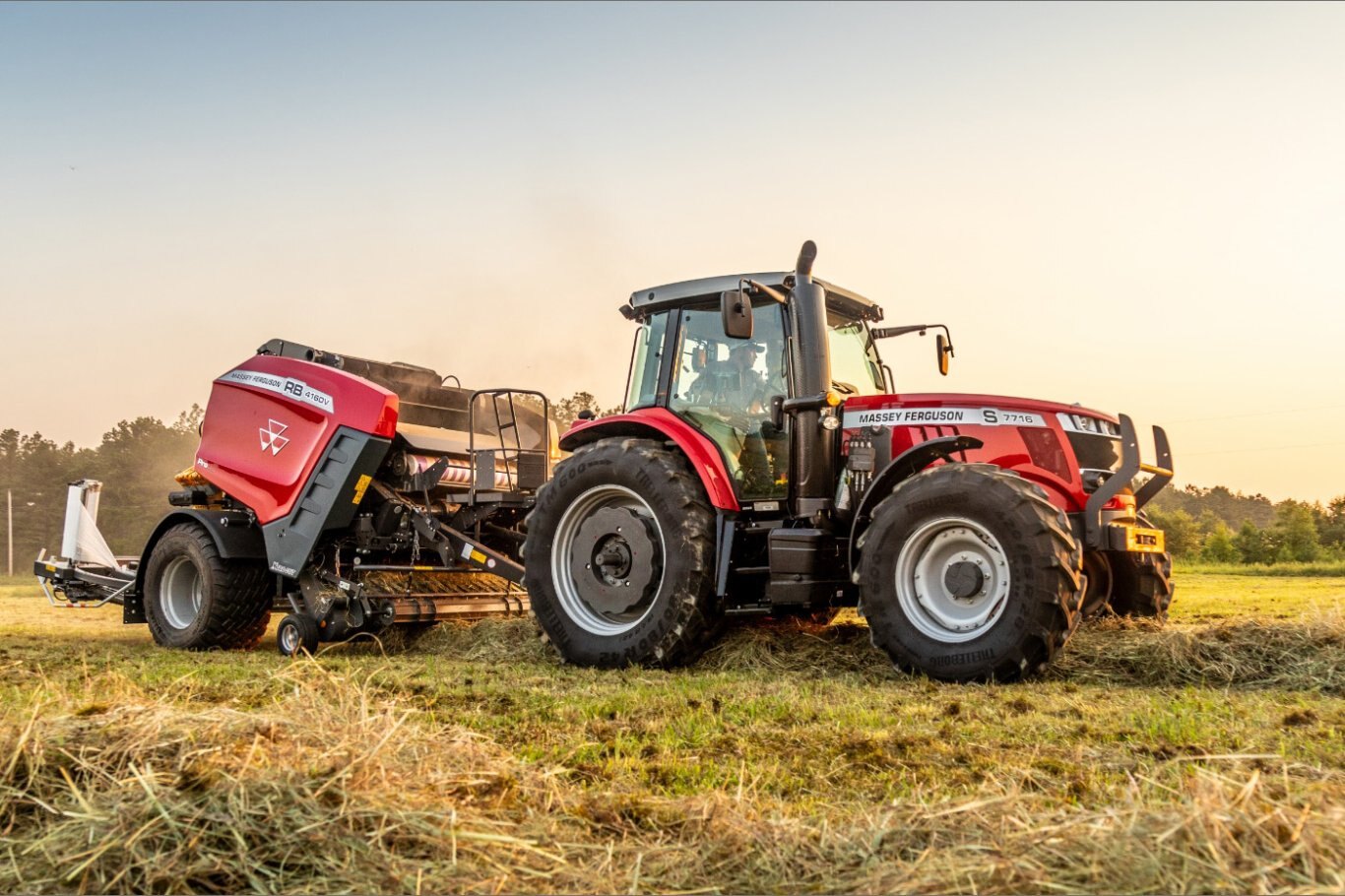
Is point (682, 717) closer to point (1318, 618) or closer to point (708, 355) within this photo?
point (708, 355)

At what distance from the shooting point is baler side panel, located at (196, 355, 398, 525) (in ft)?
27.7

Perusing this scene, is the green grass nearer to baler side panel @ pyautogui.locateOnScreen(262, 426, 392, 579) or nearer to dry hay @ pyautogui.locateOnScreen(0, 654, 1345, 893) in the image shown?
baler side panel @ pyautogui.locateOnScreen(262, 426, 392, 579)

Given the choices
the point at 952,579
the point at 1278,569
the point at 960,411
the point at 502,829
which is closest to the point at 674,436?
the point at 960,411

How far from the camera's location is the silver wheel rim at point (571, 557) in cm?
708

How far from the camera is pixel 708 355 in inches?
290

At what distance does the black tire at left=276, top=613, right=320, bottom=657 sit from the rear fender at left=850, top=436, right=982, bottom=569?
159 inches

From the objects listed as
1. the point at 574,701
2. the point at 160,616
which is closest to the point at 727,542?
the point at 574,701

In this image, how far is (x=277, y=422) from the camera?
28.9ft

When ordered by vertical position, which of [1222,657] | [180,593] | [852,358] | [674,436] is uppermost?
[852,358]

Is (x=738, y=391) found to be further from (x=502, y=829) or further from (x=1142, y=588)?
(x=502, y=829)

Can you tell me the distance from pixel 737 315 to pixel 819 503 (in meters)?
1.21

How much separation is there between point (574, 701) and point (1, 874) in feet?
9.66

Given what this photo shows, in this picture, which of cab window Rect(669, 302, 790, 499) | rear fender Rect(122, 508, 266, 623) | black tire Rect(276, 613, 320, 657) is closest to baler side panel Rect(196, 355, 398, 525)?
rear fender Rect(122, 508, 266, 623)

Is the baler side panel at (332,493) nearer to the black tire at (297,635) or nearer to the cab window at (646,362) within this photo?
the black tire at (297,635)
